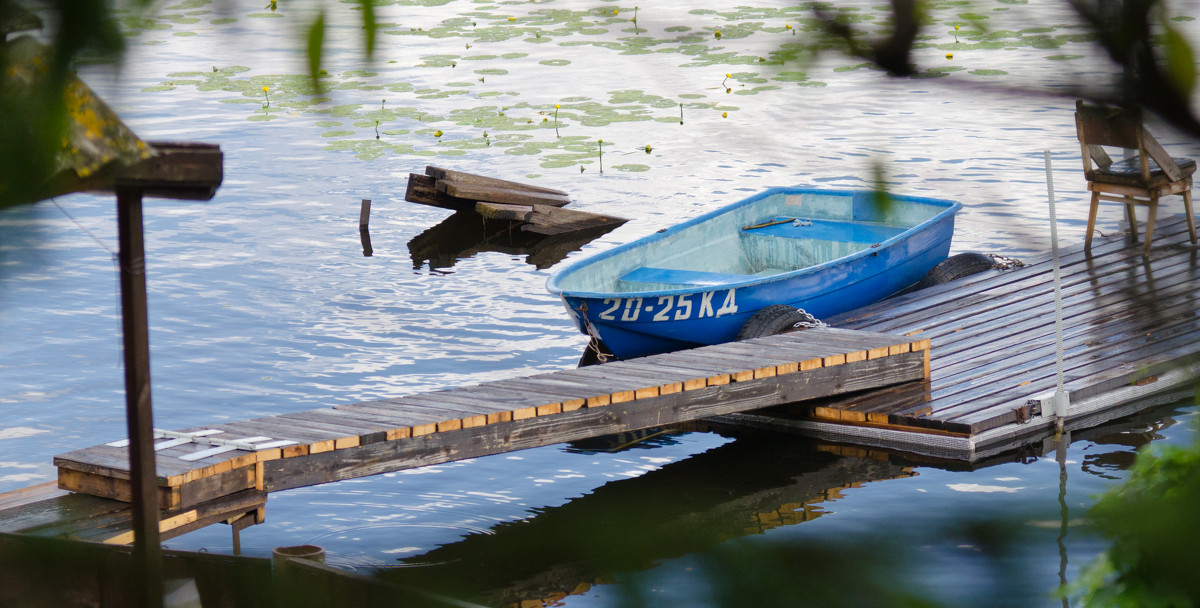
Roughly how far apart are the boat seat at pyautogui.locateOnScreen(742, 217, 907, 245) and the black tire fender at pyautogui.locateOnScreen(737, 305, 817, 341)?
1906mm

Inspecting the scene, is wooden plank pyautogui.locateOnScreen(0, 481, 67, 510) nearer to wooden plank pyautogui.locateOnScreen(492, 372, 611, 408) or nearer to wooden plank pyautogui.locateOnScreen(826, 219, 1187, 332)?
wooden plank pyautogui.locateOnScreen(492, 372, 611, 408)

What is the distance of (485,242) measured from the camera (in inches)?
642

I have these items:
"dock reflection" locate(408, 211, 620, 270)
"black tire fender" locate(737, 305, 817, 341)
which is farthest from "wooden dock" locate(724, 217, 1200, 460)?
"dock reflection" locate(408, 211, 620, 270)

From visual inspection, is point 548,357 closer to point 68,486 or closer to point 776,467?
point 776,467

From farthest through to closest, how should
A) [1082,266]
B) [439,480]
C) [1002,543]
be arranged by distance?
[1082,266], [439,480], [1002,543]

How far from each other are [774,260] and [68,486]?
23.7 feet

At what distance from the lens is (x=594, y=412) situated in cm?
715

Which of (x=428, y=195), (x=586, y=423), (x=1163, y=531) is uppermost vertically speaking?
(x=1163, y=531)

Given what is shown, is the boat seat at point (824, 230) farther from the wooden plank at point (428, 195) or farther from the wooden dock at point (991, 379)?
the wooden plank at point (428, 195)

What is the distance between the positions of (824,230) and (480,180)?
630 centimetres

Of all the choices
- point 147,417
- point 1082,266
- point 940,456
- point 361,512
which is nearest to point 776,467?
point 940,456

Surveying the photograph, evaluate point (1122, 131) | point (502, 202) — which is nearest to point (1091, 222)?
point (502, 202)

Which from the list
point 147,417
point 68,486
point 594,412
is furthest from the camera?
point 594,412

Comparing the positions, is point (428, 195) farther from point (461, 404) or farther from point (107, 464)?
point (107, 464)
